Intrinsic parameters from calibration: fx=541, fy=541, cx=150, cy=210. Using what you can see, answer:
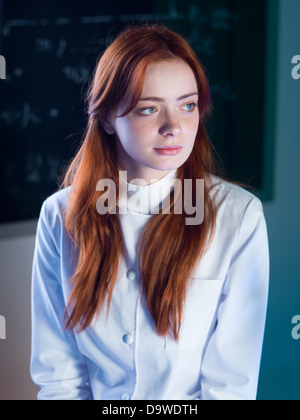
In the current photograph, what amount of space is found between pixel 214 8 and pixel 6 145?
0.69 meters

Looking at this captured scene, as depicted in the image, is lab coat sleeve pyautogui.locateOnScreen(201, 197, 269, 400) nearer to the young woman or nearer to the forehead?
the young woman

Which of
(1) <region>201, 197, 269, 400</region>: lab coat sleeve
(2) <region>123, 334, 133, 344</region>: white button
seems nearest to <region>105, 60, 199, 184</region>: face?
(1) <region>201, 197, 269, 400</region>: lab coat sleeve

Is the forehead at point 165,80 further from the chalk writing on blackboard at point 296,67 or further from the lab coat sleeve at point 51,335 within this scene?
the chalk writing on blackboard at point 296,67

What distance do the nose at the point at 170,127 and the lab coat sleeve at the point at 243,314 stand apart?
0.17 meters

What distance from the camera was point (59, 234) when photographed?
0.95 meters

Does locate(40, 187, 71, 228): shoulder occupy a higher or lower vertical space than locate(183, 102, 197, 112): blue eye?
lower

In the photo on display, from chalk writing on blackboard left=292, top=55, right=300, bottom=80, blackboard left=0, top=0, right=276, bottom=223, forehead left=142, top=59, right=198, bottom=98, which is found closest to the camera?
forehead left=142, top=59, right=198, bottom=98

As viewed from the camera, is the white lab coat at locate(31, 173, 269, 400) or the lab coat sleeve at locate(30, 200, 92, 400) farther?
the lab coat sleeve at locate(30, 200, 92, 400)

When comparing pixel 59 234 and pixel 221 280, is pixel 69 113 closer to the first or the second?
pixel 59 234

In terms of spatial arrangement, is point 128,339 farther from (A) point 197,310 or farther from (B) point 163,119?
(B) point 163,119

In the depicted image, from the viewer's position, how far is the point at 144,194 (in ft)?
2.91

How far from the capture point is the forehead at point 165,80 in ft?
2.59

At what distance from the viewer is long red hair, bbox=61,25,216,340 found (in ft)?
2.62

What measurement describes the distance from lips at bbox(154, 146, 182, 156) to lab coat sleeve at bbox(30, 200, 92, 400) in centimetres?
27
